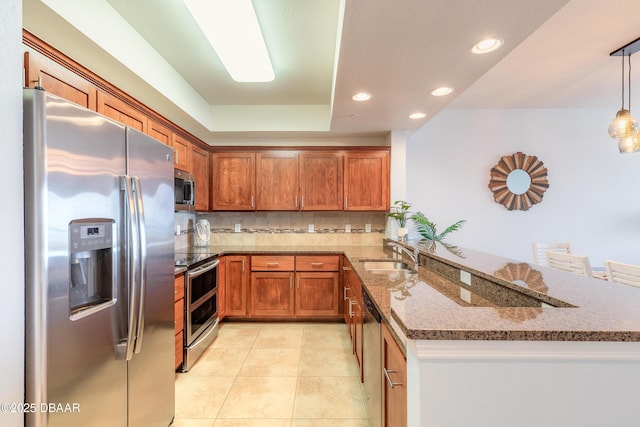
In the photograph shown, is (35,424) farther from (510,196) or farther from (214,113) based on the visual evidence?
(510,196)

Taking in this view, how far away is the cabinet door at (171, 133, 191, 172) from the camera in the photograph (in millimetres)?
2906

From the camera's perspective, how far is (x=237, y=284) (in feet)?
11.4

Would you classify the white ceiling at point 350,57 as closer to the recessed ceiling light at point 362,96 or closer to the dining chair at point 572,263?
the recessed ceiling light at point 362,96

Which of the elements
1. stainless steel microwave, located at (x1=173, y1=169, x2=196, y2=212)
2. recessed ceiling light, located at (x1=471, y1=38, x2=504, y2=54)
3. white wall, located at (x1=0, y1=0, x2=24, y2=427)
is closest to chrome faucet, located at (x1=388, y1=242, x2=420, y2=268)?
recessed ceiling light, located at (x1=471, y1=38, x2=504, y2=54)

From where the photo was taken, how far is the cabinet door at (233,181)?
373 cm

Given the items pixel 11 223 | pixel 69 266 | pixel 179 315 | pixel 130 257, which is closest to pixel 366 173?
pixel 179 315

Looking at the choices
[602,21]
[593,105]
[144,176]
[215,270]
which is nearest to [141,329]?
[144,176]

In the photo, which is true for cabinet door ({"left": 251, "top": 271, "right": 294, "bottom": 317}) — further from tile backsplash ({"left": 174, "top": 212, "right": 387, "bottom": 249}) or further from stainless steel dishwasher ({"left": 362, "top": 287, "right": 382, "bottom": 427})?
Result: stainless steel dishwasher ({"left": 362, "top": 287, "right": 382, "bottom": 427})

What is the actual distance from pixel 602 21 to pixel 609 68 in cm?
109

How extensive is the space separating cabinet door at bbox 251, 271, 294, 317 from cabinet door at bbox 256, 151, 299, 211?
0.90 meters

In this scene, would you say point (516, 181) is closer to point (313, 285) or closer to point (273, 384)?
point (313, 285)

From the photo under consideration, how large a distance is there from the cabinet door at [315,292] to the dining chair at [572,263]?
2.14m

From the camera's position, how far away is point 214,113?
3686mm

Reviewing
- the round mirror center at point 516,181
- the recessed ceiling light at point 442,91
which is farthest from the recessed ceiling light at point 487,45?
the round mirror center at point 516,181
